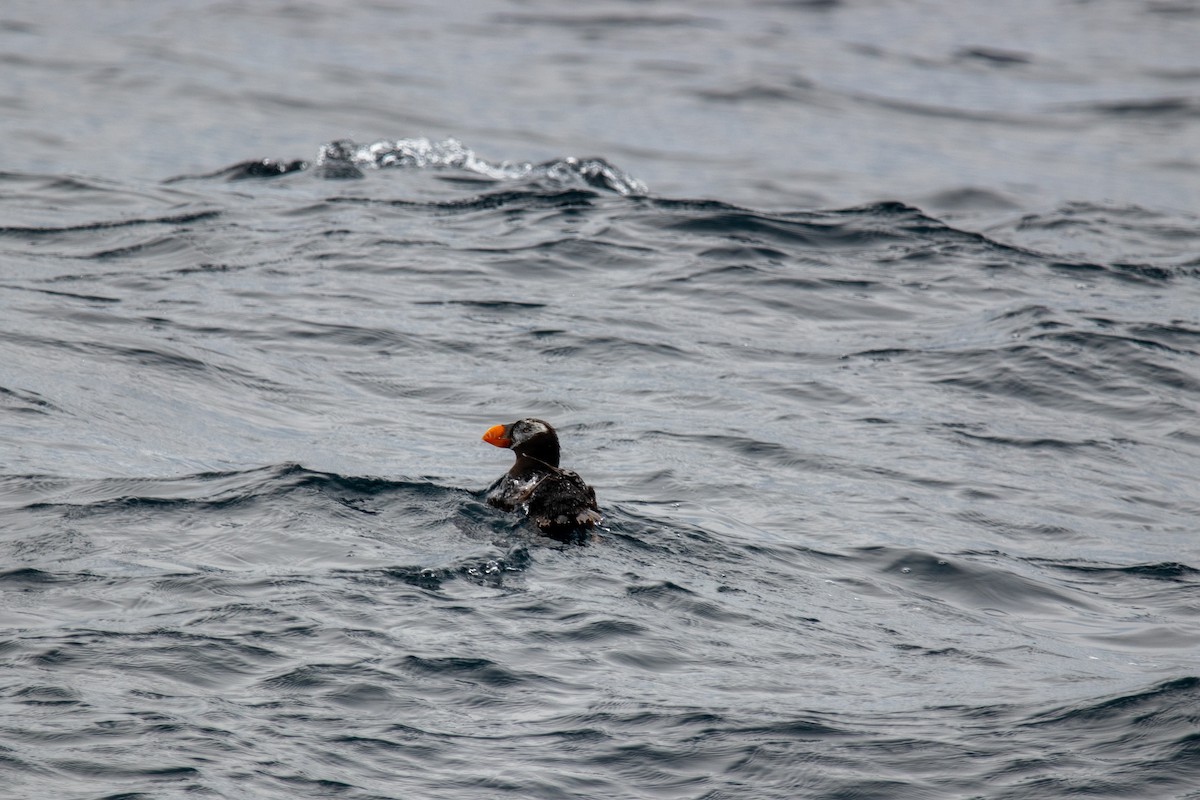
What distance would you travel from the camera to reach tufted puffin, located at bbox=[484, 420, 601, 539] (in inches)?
317

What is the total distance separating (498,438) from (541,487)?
876mm

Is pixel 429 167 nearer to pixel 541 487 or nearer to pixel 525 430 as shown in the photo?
pixel 525 430

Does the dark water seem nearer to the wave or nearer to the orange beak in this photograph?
the wave

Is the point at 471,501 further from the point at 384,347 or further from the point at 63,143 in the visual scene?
the point at 63,143

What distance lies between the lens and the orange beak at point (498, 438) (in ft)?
29.1

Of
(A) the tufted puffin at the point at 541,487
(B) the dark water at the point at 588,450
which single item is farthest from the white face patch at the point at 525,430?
(B) the dark water at the point at 588,450

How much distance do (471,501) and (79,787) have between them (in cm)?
353

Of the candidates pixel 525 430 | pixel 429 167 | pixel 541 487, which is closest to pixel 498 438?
pixel 525 430

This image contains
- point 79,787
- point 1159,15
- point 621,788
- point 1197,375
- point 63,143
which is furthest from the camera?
point 1159,15

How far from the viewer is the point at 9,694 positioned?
615 cm

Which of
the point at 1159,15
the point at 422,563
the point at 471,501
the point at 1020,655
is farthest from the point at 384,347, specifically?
the point at 1159,15

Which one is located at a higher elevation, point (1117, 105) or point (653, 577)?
point (1117, 105)

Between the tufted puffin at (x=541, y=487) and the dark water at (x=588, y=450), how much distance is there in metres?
0.16

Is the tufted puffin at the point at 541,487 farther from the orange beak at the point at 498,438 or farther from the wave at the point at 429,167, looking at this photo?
the wave at the point at 429,167
